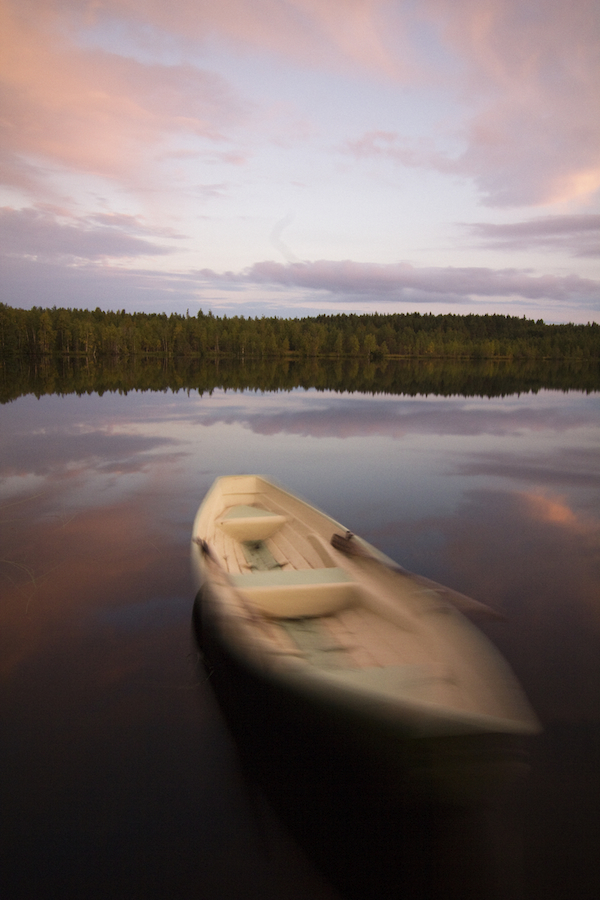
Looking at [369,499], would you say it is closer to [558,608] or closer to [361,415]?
[558,608]

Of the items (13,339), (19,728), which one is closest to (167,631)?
(19,728)

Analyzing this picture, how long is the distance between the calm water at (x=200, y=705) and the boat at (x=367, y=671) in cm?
43

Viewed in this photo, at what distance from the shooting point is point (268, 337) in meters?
134

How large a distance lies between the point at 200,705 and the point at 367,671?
6.88 ft

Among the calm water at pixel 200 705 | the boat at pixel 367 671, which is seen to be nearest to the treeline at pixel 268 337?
the calm water at pixel 200 705

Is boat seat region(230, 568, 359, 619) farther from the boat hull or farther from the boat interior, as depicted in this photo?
the boat hull


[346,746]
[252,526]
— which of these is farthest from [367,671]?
[252,526]

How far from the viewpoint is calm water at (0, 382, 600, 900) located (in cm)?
375

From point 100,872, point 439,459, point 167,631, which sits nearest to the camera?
point 100,872

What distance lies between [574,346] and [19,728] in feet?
554

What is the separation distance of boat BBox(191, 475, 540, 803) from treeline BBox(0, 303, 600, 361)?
10805cm

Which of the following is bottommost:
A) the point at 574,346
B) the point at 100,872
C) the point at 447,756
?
the point at 100,872

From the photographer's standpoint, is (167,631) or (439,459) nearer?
(167,631)

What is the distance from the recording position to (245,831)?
405 centimetres
